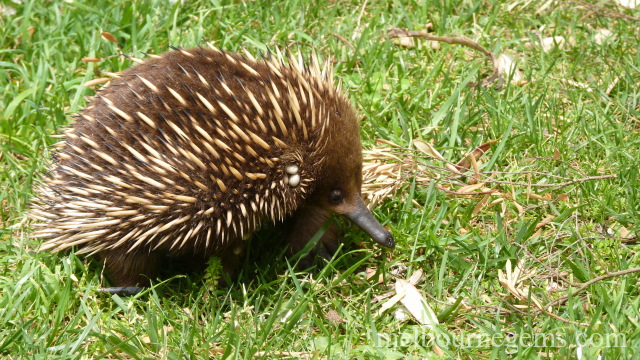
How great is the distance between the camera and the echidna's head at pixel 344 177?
325 cm

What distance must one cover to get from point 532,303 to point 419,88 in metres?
1.68

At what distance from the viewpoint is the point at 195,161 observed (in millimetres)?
3012

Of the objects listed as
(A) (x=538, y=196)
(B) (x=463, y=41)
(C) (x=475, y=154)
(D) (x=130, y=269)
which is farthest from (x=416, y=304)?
(B) (x=463, y=41)

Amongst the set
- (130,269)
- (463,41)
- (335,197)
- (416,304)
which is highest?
(463,41)

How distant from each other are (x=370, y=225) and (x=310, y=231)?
1.08ft

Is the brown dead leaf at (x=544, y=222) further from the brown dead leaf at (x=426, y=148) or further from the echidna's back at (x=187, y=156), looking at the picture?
the echidna's back at (x=187, y=156)

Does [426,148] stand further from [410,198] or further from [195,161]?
[195,161]

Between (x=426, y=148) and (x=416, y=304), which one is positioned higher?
(x=426, y=148)

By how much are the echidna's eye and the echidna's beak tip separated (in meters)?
0.07

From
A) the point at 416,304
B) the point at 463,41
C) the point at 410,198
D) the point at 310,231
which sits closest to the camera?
the point at 416,304

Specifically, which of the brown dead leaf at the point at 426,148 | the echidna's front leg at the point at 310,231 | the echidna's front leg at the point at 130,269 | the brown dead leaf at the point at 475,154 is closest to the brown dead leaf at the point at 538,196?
the brown dead leaf at the point at 475,154

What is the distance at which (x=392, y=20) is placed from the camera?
16.5ft

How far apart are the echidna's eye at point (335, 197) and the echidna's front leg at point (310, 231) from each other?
0.39 ft

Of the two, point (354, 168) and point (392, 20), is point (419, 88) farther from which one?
point (354, 168)
